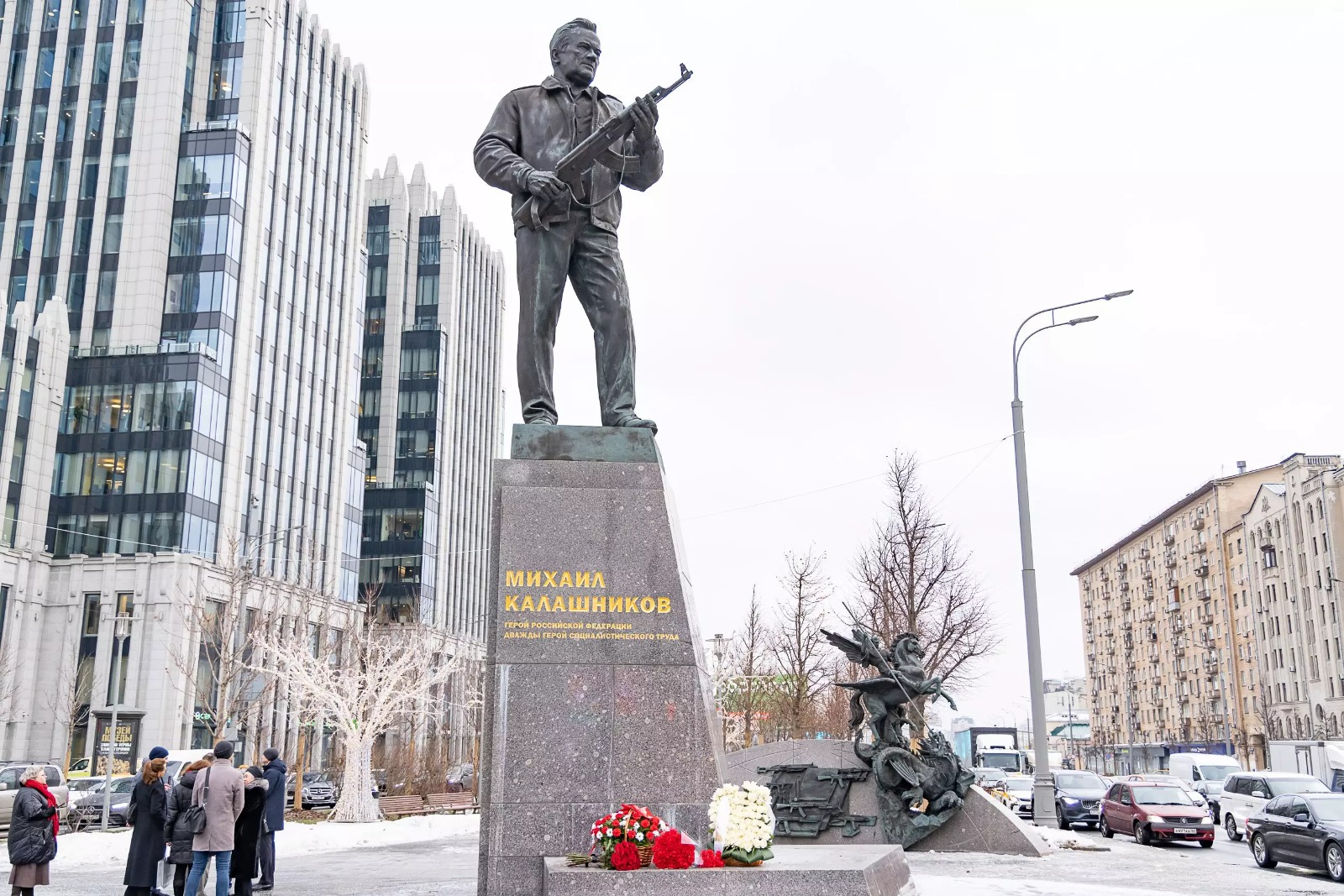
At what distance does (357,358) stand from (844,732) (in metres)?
42.2

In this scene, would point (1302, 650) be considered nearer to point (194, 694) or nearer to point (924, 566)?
point (924, 566)

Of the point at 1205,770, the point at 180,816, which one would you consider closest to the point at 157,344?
the point at 1205,770

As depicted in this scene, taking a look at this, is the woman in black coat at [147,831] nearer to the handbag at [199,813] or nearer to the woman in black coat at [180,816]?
the woman in black coat at [180,816]

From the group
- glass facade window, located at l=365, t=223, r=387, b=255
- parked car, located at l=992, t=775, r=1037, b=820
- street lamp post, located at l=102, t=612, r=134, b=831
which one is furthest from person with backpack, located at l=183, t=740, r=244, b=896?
glass facade window, located at l=365, t=223, r=387, b=255

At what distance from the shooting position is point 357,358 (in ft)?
249

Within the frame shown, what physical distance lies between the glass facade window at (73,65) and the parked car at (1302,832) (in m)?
64.3

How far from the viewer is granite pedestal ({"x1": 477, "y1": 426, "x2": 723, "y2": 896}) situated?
7484mm

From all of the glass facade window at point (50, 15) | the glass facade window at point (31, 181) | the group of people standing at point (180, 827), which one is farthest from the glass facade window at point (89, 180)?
the group of people standing at point (180, 827)

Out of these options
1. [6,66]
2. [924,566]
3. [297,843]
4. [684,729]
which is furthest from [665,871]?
[6,66]

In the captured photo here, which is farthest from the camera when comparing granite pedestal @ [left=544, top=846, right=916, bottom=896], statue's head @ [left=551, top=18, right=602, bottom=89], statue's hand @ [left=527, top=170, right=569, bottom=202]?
statue's head @ [left=551, top=18, right=602, bottom=89]

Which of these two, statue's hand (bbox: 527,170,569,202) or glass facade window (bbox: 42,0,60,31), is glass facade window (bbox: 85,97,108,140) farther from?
statue's hand (bbox: 527,170,569,202)

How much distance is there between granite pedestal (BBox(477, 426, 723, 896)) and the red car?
2114 centimetres

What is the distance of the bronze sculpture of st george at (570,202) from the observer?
888 centimetres

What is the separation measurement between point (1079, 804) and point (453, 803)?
17926 millimetres
